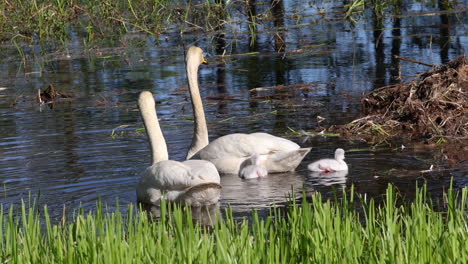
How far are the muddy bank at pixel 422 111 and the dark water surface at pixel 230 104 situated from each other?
422mm

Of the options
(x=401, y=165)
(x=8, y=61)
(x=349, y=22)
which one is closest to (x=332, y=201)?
(x=401, y=165)

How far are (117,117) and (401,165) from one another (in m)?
4.78

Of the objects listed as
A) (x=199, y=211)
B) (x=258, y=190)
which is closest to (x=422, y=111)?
(x=258, y=190)

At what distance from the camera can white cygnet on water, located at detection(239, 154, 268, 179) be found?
9188mm

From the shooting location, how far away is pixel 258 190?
8.62m

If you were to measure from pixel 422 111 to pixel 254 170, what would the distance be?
2.78 m

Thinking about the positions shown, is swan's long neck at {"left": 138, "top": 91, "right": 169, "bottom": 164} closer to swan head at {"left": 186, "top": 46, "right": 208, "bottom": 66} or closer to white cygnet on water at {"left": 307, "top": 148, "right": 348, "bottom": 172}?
white cygnet on water at {"left": 307, "top": 148, "right": 348, "bottom": 172}

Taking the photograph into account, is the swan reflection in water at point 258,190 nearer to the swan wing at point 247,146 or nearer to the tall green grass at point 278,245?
the swan wing at point 247,146

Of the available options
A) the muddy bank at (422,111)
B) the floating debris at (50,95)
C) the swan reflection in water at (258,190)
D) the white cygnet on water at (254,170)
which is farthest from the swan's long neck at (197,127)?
the floating debris at (50,95)

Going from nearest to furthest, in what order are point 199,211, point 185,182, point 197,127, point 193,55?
point 185,182 → point 199,211 → point 197,127 → point 193,55

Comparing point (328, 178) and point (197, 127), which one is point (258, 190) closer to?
point (328, 178)

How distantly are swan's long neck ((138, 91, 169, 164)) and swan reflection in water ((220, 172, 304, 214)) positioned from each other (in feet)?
2.16

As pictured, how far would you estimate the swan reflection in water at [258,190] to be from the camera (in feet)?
26.1

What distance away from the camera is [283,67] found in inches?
643
